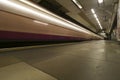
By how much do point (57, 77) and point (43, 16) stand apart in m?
2.77


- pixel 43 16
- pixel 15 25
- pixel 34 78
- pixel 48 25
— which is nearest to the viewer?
pixel 34 78

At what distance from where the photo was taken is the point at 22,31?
7.91 ft

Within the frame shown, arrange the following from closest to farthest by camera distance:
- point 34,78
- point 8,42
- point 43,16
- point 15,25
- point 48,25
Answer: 1. point 34,78
2. point 8,42
3. point 15,25
4. point 43,16
5. point 48,25

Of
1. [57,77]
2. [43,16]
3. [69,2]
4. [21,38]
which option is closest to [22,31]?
[21,38]

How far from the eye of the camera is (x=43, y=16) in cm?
339

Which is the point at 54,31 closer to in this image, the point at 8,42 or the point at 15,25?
the point at 15,25

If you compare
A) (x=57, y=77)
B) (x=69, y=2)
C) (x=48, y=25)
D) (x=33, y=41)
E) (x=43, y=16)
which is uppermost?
(x=69, y=2)

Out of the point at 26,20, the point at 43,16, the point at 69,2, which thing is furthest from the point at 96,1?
the point at 26,20

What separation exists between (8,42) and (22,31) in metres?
0.47

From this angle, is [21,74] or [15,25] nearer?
[21,74]

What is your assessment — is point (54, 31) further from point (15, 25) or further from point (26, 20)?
point (15, 25)

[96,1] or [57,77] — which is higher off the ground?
[96,1]

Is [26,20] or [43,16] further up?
[43,16]

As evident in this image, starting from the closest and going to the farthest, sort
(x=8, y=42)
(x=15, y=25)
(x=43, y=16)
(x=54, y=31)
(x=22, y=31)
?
(x=8, y=42), (x=15, y=25), (x=22, y=31), (x=43, y=16), (x=54, y=31)
